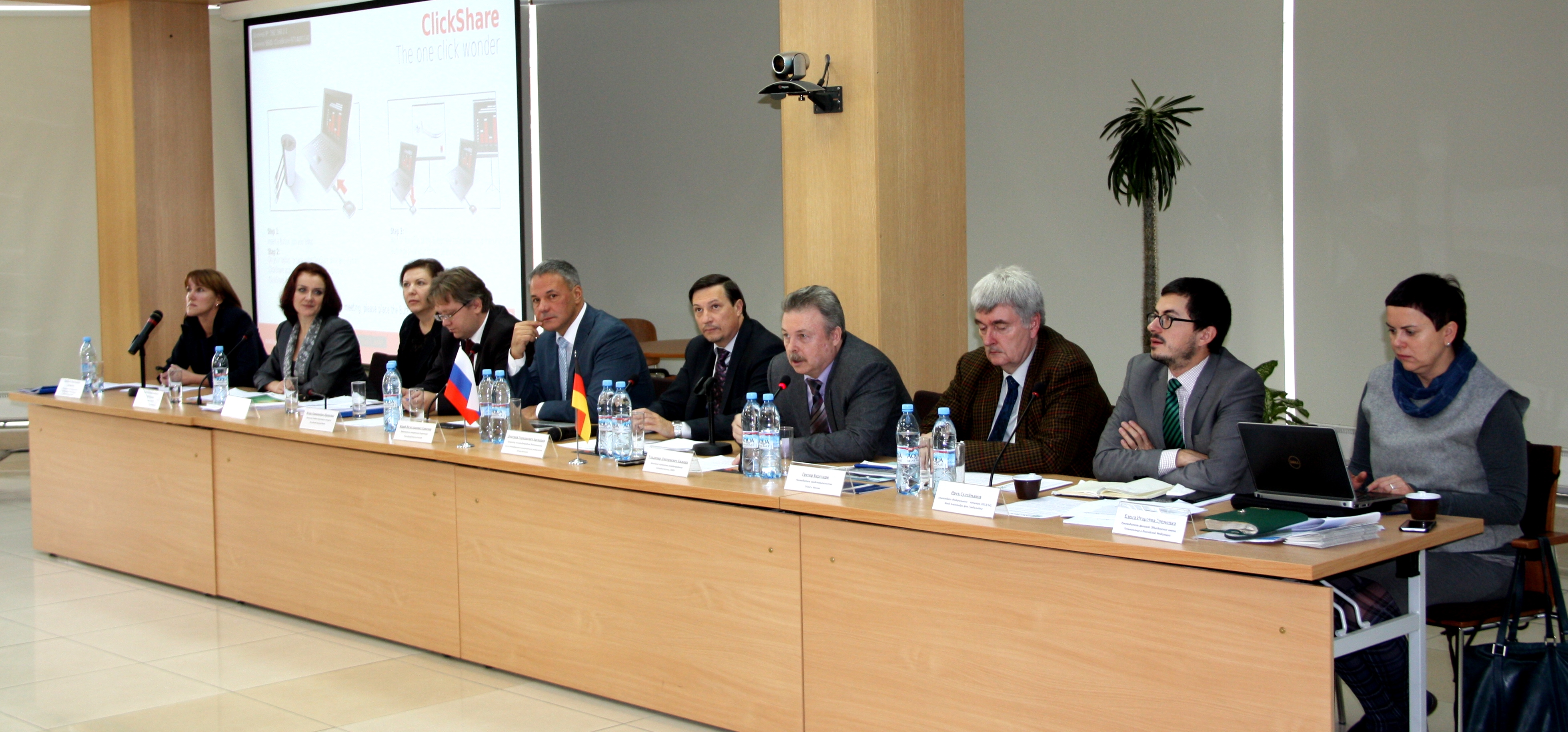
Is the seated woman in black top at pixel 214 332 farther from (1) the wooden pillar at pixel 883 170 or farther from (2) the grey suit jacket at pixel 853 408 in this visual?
(2) the grey suit jacket at pixel 853 408

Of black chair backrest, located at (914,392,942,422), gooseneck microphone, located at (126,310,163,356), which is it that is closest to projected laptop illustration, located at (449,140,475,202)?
gooseneck microphone, located at (126,310,163,356)

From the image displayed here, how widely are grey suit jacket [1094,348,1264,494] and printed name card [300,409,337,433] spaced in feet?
8.07

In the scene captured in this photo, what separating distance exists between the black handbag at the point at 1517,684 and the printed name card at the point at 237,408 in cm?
378

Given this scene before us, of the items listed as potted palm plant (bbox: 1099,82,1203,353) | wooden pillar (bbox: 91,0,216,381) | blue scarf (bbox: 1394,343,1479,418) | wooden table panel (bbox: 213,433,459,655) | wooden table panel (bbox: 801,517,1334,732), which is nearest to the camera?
wooden table panel (bbox: 801,517,1334,732)

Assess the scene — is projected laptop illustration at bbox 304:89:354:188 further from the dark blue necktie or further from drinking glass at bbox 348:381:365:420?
the dark blue necktie

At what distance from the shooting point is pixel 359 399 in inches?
170

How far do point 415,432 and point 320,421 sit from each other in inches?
21.5

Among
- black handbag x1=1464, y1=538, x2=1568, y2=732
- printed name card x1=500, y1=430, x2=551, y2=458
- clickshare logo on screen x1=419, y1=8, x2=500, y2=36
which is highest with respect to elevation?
clickshare logo on screen x1=419, y1=8, x2=500, y2=36

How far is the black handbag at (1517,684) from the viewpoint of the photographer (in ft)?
7.13

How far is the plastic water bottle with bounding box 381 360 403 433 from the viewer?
12.9 ft

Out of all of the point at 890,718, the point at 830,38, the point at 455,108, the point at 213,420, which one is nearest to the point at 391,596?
the point at 213,420

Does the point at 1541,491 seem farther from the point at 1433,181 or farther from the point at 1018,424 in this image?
the point at 1433,181

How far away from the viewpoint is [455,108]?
20.6 ft

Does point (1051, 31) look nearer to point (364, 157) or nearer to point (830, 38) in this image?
point (830, 38)
